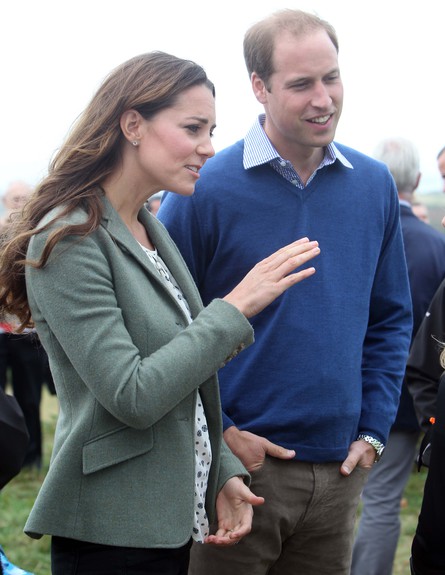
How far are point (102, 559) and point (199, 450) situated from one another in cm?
38

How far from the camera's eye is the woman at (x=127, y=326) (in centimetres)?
198

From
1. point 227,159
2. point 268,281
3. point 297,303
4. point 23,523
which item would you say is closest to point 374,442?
point 297,303

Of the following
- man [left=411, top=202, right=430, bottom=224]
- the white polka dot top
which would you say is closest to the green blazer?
the white polka dot top

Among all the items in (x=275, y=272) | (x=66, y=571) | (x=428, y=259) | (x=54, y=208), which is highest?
(x=54, y=208)

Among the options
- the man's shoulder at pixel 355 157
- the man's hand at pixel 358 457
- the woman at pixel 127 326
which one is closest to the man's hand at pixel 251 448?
the man's hand at pixel 358 457

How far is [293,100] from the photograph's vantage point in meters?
2.70

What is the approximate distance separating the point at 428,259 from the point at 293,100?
194cm

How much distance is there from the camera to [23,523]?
5.48m

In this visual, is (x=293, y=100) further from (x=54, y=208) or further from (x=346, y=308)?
(x=54, y=208)

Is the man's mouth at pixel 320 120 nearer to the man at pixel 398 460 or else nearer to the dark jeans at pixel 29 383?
the man at pixel 398 460

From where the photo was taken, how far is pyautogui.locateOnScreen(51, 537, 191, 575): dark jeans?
6.73 feet

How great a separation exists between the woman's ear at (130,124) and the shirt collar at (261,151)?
2.04ft

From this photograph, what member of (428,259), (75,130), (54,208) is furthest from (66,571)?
(428,259)

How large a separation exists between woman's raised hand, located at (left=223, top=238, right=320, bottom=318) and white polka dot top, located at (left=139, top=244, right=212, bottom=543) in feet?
0.59
